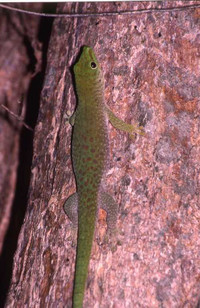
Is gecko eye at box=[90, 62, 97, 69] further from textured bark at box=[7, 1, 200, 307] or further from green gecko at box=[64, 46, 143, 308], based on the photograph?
textured bark at box=[7, 1, 200, 307]

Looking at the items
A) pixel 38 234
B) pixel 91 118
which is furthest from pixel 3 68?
pixel 38 234

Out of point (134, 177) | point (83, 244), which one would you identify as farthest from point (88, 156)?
point (83, 244)

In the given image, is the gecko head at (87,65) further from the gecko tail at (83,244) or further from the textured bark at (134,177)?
the gecko tail at (83,244)

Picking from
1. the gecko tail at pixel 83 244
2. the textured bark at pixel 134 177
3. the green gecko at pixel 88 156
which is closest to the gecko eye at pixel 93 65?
the green gecko at pixel 88 156

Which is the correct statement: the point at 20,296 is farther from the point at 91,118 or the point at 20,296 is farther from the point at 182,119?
the point at 182,119

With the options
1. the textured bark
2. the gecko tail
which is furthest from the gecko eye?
the gecko tail
